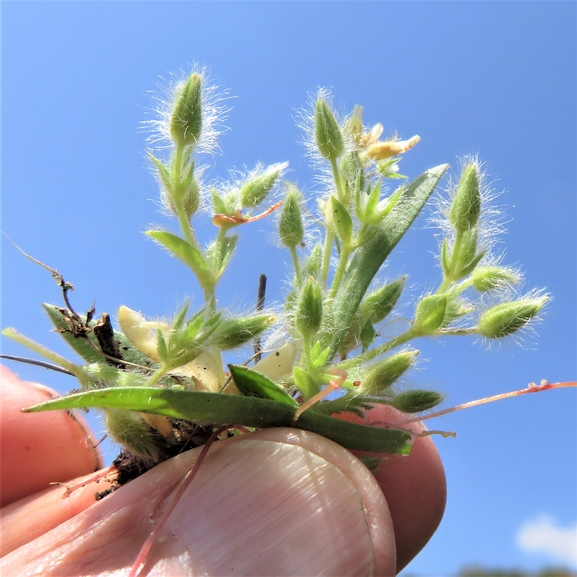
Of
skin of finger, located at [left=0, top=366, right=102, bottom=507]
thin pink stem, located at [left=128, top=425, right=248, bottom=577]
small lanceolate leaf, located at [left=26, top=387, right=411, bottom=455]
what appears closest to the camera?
small lanceolate leaf, located at [left=26, top=387, right=411, bottom=455]

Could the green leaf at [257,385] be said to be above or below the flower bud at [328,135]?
below

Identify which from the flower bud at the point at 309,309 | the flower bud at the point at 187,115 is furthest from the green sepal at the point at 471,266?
the flower bud at the point at 187,115

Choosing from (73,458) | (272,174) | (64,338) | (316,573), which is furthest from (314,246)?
(73,458)

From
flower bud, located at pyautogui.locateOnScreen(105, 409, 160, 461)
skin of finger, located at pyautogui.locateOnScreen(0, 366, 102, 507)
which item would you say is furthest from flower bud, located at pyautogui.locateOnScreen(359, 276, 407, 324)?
Result: skin of finger, located at pyautogui.locateOnScreen(0, 366, 102, 507)

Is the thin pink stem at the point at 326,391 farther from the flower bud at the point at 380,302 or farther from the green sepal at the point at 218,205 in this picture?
the green sepal at the point at 218,205

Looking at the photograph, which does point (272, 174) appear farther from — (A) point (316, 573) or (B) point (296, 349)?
(A) point (316, 573)

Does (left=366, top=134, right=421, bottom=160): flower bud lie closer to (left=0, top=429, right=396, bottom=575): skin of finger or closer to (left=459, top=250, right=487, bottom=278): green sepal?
(left=459, top=250, right=487, bottom=278): green sepal
